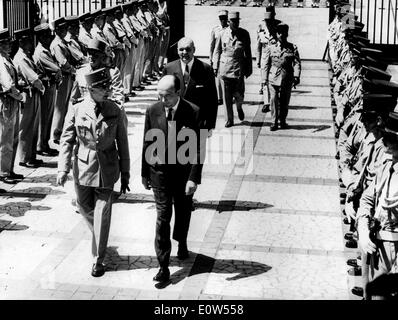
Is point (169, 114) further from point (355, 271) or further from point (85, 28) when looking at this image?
point (85, 28)

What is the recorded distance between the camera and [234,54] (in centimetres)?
1648

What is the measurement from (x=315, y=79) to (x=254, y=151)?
26.4ft

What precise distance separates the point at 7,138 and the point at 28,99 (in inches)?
36.5

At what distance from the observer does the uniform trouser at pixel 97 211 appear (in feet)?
30.2

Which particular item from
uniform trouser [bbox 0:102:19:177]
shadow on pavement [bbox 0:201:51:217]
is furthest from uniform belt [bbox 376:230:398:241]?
uniform trouser [bbox 0:102:19:177]

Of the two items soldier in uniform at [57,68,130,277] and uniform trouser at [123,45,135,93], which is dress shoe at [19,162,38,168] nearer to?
soldier in uniform at [57,68,130,277]

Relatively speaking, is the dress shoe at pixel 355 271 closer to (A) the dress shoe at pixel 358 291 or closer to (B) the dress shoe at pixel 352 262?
(B) the dress shoe at pixel 352 262

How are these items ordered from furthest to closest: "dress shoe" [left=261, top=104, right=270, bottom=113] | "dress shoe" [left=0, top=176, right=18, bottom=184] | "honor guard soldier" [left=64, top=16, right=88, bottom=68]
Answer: "dress shoe" [left=261, top=104, right=270, bottom=113] < "honor guard soldier" [left=64, top=16, right=88, bottom=68] < "dress shoe" [left=0, top=176, right=18, bottom=184]

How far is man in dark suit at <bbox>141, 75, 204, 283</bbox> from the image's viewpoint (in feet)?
29.6

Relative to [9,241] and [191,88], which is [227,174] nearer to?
[191,88]

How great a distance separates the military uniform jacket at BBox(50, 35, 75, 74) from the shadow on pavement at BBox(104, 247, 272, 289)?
5.56 metres

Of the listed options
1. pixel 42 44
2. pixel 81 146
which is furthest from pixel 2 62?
pixel 81 146

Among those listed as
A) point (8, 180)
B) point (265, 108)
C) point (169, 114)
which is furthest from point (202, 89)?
point (265, 108)

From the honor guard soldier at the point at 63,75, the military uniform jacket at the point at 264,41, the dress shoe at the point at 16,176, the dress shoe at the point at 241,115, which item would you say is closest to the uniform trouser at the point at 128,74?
the military uniform jacket at the point at 264,41
